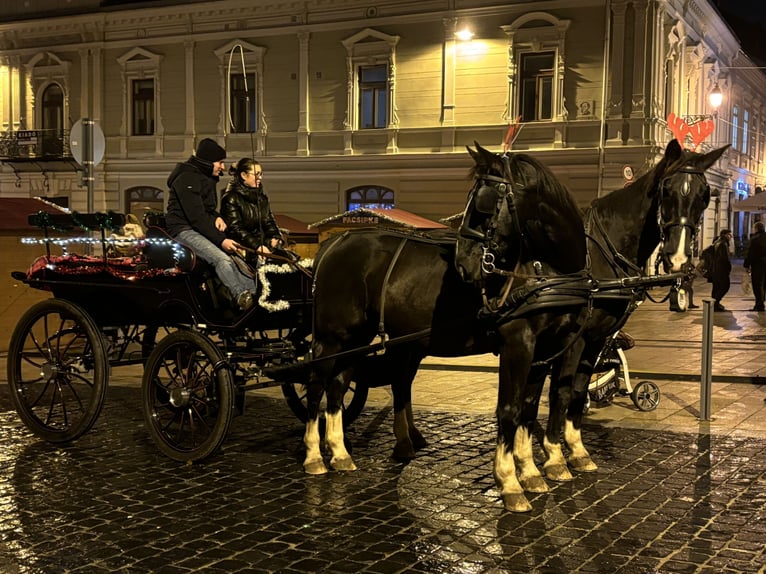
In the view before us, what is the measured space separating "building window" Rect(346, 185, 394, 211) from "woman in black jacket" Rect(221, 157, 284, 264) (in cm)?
1923

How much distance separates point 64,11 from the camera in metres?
29.7

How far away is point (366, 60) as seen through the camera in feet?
85.6

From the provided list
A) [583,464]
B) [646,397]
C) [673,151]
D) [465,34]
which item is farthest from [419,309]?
[465,34]

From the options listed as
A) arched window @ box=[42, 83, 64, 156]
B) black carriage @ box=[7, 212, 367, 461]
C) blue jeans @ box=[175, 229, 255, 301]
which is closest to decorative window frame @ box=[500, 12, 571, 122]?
arched window @ box=[42, 83, 64, 156]

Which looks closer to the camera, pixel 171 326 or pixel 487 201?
pixel 487 201

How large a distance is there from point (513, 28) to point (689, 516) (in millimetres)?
20773

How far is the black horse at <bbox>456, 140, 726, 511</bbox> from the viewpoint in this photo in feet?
18.2

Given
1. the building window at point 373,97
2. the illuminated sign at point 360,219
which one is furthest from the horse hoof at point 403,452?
the building window at point 373,97

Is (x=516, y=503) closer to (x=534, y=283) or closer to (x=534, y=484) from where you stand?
(x=534, y=484)

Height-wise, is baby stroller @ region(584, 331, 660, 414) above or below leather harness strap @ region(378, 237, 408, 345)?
below

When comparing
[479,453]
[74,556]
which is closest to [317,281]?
[479,453]

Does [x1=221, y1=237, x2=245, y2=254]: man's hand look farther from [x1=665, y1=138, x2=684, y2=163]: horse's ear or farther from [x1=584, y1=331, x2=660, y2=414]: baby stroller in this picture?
[x1=584, y1=331, x2=660, y2=414]: baby stroller

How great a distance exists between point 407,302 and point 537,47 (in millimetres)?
19510

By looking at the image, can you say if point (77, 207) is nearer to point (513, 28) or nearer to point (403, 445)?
point (513, 28)
